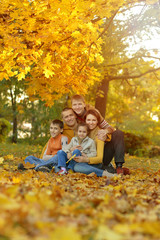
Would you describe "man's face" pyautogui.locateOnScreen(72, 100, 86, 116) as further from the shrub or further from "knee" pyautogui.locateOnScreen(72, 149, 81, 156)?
the shrub

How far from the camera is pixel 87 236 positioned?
1.27 metres

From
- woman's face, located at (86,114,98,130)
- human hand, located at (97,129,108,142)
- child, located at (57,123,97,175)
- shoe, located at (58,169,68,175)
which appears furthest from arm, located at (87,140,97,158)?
shoe, located at (58,169,68,175)

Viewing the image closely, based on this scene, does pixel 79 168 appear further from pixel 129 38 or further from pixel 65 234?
pixel 129 38

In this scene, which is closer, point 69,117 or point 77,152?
point 77,152

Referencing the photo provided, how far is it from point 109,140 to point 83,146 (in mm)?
459

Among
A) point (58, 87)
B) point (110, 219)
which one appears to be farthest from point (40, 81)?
point (110, 219)

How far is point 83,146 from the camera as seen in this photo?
15.2 ft

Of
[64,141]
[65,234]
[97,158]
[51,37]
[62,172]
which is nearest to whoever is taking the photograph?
[65,234]

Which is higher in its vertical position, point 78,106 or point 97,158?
point 78,106

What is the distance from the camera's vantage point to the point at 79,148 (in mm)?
4520

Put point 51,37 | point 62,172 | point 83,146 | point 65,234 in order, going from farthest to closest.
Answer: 1. point 83,146
2. point 51,37
3. point 62,172
4. point 65,234

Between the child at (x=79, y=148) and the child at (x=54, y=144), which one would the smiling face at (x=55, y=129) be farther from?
the child at (x=79, y=148)

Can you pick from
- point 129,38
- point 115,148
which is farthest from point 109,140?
point 129,38

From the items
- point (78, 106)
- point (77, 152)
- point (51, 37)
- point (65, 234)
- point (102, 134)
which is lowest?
point (65, 234)
